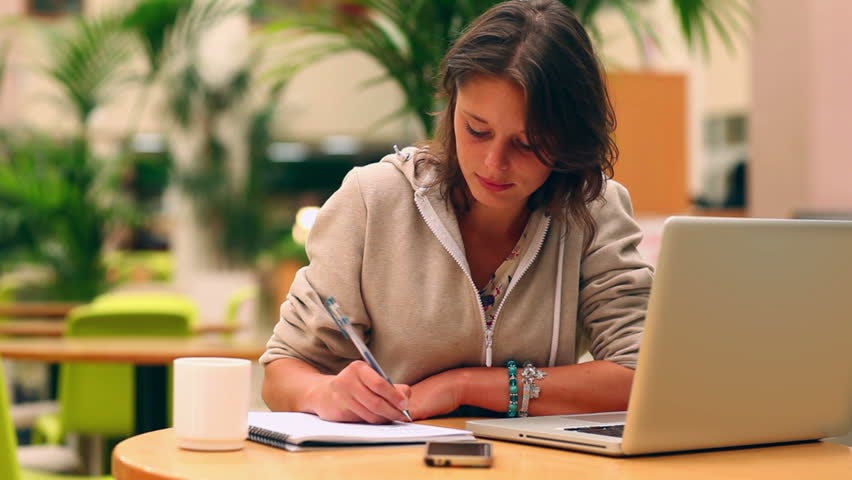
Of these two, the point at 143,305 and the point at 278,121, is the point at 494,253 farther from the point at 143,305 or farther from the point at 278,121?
the point at 278,121

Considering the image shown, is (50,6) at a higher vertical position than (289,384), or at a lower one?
higher

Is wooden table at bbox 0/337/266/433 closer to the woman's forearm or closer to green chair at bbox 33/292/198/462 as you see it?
green chair at bbox 33/292/198/462

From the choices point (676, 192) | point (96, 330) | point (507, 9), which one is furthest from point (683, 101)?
point (507, 9)

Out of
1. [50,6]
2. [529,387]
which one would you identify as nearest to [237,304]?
[529,387]

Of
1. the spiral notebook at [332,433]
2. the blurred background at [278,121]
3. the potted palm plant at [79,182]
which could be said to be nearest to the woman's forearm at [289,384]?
the spiral notebook at [332,433]

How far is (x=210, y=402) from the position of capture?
51.7 inches

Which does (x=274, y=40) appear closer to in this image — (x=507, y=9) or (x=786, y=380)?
(x=507, y=9)

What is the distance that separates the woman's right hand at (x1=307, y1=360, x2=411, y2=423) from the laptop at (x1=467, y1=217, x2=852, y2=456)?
0.12 meters

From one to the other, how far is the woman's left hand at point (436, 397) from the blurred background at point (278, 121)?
1402 millimetres

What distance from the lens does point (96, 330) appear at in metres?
3.86

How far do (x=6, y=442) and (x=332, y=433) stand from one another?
26.6 inches

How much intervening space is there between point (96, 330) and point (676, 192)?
2.26 meters

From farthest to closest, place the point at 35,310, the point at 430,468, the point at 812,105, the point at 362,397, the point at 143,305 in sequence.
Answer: the point at 35,310 → the point at 812,105 → the point at 143,305 → the point at 362,397 → the point at 430,468

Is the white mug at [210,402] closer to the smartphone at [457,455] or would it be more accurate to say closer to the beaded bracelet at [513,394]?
the smartphone at [457,455]
